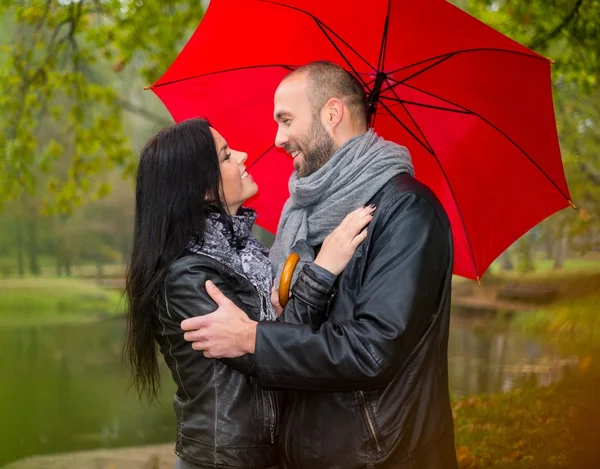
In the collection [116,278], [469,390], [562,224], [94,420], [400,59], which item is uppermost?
[400,59]

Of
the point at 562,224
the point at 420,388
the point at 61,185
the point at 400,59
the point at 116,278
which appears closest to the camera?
the point at 420,388

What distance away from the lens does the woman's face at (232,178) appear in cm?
228

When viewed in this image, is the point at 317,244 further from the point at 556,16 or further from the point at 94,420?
the point at 94,420

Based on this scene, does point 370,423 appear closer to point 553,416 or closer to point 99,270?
point 553,416

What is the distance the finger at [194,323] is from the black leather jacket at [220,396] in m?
0.07

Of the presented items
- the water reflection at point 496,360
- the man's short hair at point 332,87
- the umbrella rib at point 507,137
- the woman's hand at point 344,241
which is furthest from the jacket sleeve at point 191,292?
the water reflection at point 496,360

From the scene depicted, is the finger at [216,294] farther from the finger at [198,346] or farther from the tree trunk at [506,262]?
the tree trunk at [506,262]

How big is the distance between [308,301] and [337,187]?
0.41m

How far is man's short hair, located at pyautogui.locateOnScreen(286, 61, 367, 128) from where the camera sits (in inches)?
88.0

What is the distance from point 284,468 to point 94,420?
30.0 feet

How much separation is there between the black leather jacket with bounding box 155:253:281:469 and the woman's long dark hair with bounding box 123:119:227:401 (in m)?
0.06

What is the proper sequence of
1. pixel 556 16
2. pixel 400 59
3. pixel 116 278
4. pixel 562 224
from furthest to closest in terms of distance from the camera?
pixel 116 278 → pixel 562 224 → pixel 556 16 → pixel 400 59

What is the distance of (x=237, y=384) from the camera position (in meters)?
2.06

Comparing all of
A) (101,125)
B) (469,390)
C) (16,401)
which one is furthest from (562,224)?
(16,401)
